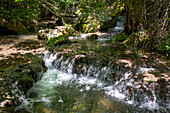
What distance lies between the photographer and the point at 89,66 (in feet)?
18.1

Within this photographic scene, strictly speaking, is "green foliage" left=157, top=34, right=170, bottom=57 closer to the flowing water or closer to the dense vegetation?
the dense vegetation

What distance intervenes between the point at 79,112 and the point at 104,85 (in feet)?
5.90

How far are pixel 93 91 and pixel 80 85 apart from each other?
0.65 meters

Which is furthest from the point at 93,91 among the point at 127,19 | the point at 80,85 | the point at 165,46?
the point at 127,19

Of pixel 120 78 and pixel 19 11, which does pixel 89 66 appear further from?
pixel 19 11

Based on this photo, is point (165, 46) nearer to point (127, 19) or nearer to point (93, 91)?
point (127, 19)

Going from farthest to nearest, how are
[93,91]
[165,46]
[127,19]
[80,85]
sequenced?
[127,19] < [165,46] < [80,85] < [93,91]

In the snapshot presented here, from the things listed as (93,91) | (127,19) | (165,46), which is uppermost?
(127,19)

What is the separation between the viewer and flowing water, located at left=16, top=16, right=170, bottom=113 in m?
3.53

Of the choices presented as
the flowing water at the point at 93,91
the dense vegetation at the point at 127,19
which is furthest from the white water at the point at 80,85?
the dense vegetation at the point at 127,19

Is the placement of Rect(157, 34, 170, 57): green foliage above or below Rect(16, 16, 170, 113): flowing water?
above

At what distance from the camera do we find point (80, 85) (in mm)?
4832

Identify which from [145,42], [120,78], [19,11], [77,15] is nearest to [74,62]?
[120,78]

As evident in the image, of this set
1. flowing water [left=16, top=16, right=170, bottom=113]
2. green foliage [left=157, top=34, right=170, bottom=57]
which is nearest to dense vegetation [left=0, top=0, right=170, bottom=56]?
green foliage [left=157, top=34, right=170, bottom=57]
